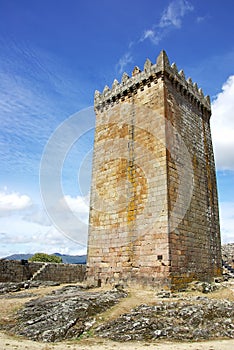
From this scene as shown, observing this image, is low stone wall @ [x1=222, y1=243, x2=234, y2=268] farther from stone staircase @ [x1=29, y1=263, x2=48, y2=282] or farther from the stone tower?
stone staircase @ [x1=29, y1=263, x2=48, y2=282]

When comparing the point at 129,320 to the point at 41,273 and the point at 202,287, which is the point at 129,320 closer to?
the point at 202,287

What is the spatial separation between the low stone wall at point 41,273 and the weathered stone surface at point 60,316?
24.1 feet

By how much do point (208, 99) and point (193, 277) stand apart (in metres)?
9.92

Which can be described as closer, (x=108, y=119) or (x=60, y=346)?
(x=60, y=346)

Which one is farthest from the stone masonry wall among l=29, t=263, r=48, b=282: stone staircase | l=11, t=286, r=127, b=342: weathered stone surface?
l=29, t=263, r=48, b=282: stone staircase

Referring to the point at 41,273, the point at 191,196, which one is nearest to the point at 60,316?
the point at 191,196

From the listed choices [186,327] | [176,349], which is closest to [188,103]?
[186,327]

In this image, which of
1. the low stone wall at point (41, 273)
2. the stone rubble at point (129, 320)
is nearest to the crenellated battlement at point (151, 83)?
the stone rubble at point (129, 320)

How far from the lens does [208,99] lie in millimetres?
16906

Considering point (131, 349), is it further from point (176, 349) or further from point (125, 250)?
point (125, 250)

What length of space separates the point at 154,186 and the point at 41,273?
10026 millimetres

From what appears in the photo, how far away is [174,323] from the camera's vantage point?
7.48 m

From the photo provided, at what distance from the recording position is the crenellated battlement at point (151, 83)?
1380 centimetres

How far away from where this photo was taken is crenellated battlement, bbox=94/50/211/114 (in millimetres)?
13805
